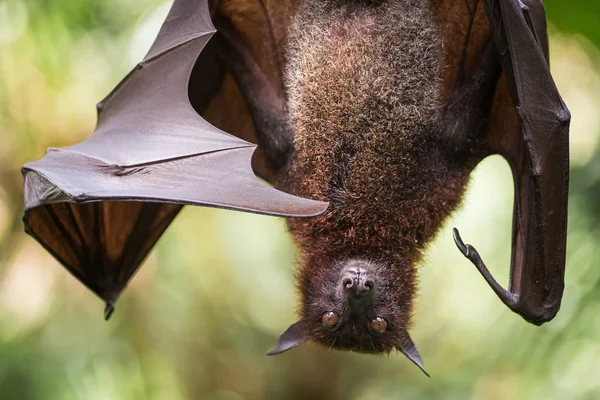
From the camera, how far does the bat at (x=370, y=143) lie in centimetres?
302

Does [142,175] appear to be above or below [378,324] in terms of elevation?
above

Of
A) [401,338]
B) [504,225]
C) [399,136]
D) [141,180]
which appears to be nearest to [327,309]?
[401,338]

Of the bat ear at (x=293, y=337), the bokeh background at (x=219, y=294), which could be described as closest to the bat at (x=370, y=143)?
the bat ear at (x=293, y=337)

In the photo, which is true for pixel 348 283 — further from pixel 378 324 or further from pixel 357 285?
pixel 378 324

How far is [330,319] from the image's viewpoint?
10.8ft

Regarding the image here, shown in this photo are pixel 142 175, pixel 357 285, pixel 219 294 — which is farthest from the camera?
pixel 219 294

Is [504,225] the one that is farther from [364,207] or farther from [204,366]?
[204,366]

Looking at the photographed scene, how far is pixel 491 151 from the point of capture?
3.50 meters

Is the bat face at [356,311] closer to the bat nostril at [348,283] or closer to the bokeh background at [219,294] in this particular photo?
the bat nostril at [348,283]

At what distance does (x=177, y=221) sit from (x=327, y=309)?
3.16 meters

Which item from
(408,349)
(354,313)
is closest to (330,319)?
(354,313)

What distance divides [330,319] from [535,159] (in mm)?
1116

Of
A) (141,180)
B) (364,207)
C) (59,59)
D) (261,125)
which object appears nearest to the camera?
(141,180)

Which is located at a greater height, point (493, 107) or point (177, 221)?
point (493, 107)
